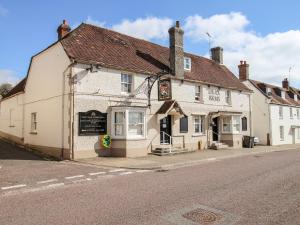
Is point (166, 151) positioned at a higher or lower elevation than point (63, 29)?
lower

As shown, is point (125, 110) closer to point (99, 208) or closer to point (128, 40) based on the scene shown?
point (128, 40)

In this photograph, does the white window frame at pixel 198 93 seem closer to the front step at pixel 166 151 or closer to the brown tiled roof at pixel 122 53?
the brown tiled roof at pixel 122 53

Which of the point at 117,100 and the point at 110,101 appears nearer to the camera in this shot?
the point at 110,101

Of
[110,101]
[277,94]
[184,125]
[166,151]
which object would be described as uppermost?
[277,94]

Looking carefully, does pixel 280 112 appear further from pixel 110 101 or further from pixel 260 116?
pixel 110 101

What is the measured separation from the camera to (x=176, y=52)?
22.6 metres

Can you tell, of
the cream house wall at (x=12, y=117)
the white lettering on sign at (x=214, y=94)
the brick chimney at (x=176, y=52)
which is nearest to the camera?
the brick chimney at (x=176, y=52)

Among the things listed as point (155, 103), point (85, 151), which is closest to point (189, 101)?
point (155, 103)

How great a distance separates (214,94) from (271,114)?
11910 mm

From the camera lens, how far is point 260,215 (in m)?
6.38

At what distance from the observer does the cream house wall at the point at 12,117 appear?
78.1ft

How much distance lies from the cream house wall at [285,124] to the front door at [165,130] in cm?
1744

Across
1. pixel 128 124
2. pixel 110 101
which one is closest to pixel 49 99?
pixel 110 101

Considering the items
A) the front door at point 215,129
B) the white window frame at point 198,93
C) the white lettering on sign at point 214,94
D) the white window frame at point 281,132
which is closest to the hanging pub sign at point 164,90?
the white window frame at point 198,93
